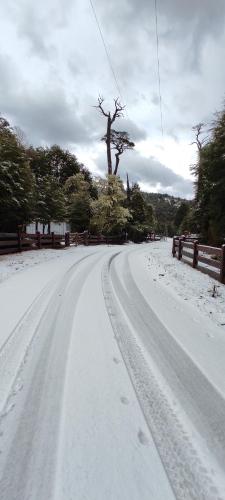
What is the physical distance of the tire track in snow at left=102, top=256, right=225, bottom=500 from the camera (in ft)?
6.42

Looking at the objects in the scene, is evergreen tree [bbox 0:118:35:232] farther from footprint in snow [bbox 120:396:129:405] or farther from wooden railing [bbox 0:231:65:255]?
footprint in snow [bbox 120:396:129:405]

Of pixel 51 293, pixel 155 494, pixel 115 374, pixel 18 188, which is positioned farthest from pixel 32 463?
pixel 18 188

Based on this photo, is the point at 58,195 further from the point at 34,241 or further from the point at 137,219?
the point at 137,219

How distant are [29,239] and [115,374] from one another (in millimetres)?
15804

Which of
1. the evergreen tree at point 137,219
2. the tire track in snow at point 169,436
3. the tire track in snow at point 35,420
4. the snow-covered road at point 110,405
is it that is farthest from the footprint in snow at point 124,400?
the evergreen tree at point 137,219

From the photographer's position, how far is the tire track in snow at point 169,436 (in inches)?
77.0

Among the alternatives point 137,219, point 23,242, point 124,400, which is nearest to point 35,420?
point 124,400

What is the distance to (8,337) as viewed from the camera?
4.27m

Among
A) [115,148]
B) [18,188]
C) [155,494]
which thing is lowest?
[155,494]

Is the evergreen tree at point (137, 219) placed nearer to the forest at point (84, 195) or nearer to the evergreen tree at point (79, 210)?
the forest at point (84, 195)

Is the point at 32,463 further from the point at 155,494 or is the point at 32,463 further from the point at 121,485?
the point at 155,494

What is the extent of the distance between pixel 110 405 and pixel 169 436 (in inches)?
22.8

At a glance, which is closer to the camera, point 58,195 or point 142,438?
point 142,438

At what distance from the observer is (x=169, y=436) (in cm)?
241
